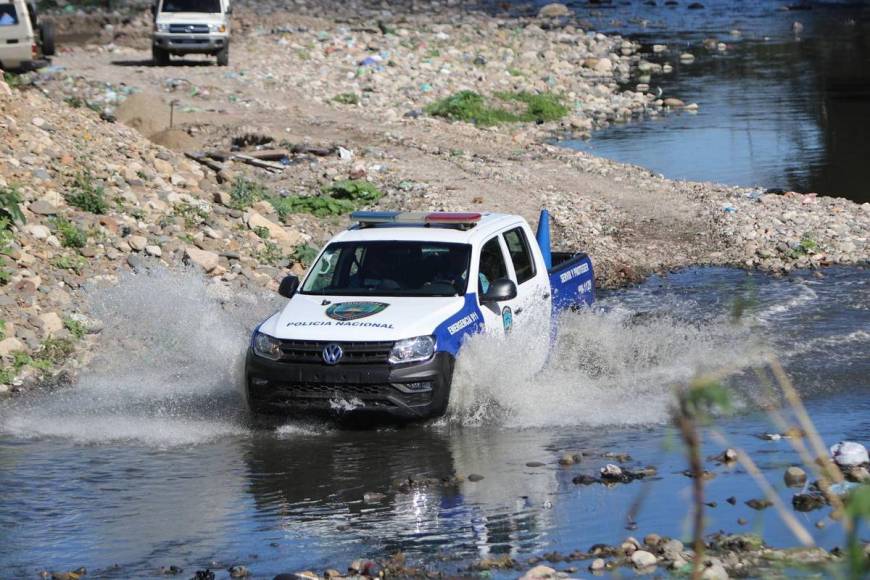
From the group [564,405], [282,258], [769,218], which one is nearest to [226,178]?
[282,258]

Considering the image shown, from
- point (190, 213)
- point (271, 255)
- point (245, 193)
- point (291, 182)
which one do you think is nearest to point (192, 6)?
point (291, 182)

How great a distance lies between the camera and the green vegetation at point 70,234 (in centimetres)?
1538

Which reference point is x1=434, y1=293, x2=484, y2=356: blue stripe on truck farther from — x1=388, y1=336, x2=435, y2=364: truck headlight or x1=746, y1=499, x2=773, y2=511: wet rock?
x1=746, y1=499, x2=773, y2=511: wet rock

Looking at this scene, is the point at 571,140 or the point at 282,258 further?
the point at 571,140

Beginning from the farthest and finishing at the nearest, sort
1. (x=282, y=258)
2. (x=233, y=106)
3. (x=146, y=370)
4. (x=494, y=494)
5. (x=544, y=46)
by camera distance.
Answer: (x=544, y=46)
(x=233, y=106)
(x=282, y=258)
(x=146, y=370)
(x=494, y=494)

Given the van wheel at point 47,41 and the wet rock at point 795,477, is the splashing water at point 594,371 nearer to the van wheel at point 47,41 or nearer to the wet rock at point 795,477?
the wet rock at point 795,477

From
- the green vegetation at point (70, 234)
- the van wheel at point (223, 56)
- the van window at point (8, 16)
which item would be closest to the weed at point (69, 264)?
the green vegetation at point (70, 234)

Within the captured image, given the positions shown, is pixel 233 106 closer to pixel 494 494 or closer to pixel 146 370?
pixel 146 370

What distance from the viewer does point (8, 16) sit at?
26812 mm

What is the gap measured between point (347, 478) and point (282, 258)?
7.46 m

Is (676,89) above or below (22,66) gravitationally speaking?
below

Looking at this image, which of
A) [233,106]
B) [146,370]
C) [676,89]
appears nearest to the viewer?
[146,370]

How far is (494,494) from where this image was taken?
9109 millimetres

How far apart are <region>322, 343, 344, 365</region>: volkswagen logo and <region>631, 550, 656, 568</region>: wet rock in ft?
11.2
